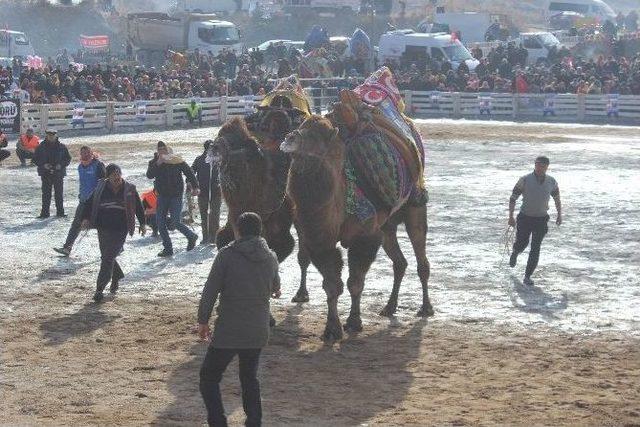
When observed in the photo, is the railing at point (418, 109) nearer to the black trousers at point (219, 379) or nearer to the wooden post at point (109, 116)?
the wooden post at point (109, 116)

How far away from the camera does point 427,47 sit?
166ft

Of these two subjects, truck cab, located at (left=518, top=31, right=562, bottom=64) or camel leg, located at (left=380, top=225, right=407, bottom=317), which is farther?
truck cab, located at (left=518, top=31, right=562, bottom=64)

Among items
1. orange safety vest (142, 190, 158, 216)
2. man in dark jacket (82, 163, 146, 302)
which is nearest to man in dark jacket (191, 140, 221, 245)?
orange safety vest (142, 190, 158, 216)

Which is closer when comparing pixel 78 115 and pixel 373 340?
pixel 373 340

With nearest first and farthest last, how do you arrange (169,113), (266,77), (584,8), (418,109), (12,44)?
(169,113)
(418,109)
(266,77)
(12,44)
(584,8)

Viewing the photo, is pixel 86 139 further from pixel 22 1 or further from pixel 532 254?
pixel 22 1

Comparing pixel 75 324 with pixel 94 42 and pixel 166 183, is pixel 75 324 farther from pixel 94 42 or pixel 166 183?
pixel 94 42

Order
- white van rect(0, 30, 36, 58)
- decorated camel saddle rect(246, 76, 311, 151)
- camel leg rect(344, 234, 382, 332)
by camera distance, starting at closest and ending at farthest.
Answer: camel leg rect(344, 234, 382, 332) < decorated camel saddle rect(246, 76, 311, 151) < white van rect(0, 30, 36, 58)

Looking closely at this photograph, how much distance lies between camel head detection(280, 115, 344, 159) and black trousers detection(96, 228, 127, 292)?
3.42m

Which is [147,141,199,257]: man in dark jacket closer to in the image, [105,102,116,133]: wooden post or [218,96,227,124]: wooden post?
[105,102,116,133]: wooden post

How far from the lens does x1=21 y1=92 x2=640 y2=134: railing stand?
3639 cm

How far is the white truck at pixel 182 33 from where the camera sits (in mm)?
58938

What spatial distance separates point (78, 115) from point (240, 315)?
28825 mm

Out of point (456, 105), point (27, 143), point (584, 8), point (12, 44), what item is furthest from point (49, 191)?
point (584, 8)
